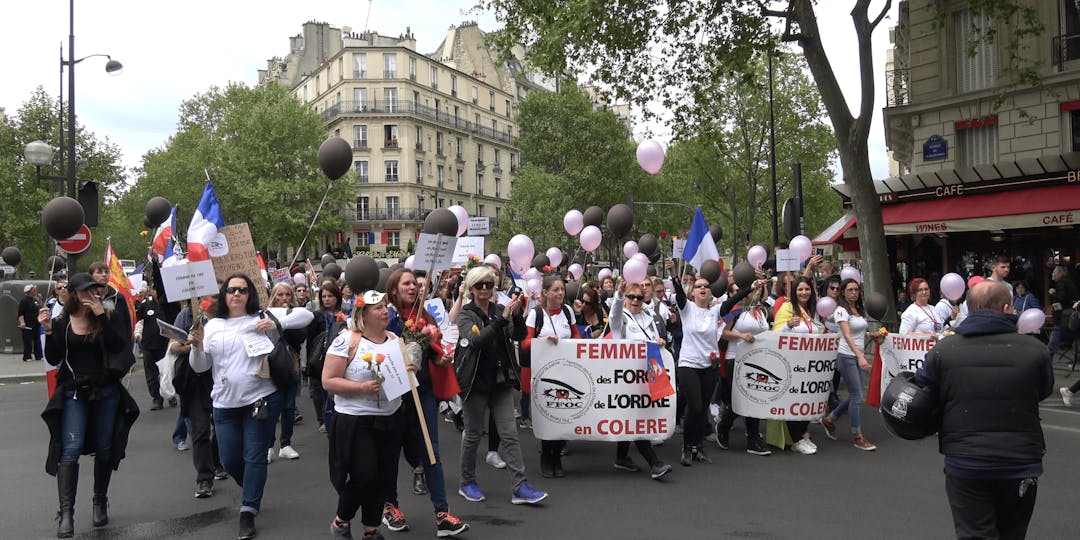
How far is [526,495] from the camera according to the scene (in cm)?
612

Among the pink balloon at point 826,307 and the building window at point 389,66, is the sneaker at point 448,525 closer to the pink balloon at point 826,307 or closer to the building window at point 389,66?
the pink balloon at point 826,307

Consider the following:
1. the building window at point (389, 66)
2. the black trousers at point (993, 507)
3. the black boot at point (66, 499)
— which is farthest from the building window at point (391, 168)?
the black trousers at point (993, 507)

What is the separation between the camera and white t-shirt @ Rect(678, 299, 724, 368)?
7453 millimetres

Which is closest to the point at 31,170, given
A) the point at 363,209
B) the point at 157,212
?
the point at 363,209

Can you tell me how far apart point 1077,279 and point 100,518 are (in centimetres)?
1674

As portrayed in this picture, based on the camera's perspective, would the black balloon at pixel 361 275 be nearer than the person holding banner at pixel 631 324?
Yes

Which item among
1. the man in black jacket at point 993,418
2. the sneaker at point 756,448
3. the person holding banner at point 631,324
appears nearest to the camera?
the man in black jacket at point 993,418

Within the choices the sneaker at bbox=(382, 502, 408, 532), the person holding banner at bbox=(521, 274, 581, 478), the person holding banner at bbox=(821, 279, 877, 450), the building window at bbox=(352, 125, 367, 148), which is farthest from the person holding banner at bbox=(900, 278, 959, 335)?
the building window at bbox=(352, 125, 367, 148)

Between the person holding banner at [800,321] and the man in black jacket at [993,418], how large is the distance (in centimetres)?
419

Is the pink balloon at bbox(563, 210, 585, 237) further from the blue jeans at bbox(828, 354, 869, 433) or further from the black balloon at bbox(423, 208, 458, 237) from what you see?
the black balloon at bbox(423, 208, 458, 237)

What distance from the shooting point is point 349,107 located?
66.5 m

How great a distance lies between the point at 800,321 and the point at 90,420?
237 inches

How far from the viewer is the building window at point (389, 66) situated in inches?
2633

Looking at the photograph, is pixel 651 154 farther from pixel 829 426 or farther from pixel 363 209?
pixel 363 209
